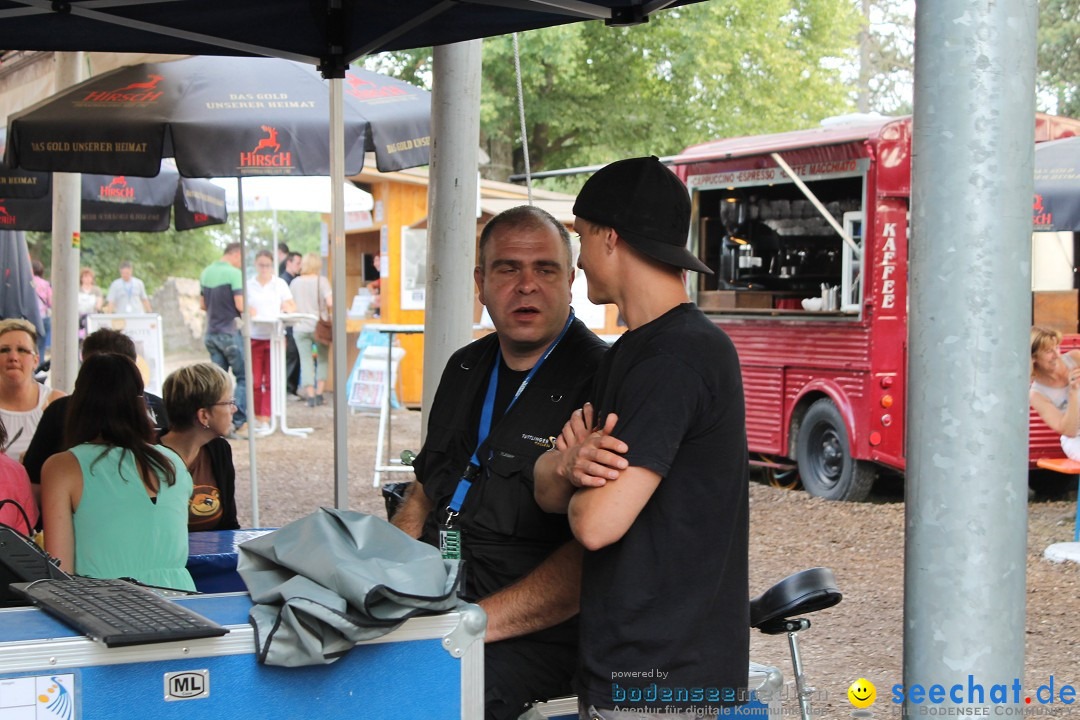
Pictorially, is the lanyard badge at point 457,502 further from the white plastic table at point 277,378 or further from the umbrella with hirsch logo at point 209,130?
the white plastic table at point 277,378

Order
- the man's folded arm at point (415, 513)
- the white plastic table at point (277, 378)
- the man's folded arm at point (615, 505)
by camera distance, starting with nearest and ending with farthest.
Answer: the man's folded arm at point (615, 505) < the man's folded arm at point (415, 513) < the white plastic table at point (277, 378)

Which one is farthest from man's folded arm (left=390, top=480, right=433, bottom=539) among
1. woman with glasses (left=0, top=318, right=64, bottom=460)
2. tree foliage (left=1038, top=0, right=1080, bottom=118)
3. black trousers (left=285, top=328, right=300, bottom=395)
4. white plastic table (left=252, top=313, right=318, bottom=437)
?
tree foliage (left=1038, top=0, right=1080, bottom=118)

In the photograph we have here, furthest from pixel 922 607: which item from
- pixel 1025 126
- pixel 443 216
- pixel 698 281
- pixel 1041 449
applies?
pixel 698 281

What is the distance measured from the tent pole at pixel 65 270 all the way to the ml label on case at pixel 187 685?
6.85m

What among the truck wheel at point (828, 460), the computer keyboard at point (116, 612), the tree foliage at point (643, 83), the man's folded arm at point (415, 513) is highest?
the tree foliage at point (643, 83)

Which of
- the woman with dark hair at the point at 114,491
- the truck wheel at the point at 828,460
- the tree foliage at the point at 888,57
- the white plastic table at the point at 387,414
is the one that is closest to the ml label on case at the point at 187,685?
the woman with dark hair at the point at 114,491

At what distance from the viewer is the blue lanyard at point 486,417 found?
3.16 metres

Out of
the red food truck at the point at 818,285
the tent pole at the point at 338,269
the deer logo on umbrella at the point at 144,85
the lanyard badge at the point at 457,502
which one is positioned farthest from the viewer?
the red food truck at the point at 818,285

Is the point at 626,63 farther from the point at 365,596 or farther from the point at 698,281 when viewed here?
the point at 365,596

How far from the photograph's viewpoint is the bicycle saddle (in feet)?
9.51

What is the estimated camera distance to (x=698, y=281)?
461 inches

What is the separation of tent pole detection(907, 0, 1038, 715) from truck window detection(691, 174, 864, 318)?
26.3ft

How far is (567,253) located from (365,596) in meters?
1.61

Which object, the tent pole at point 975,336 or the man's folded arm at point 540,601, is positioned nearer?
the tent pole at point 975,336
